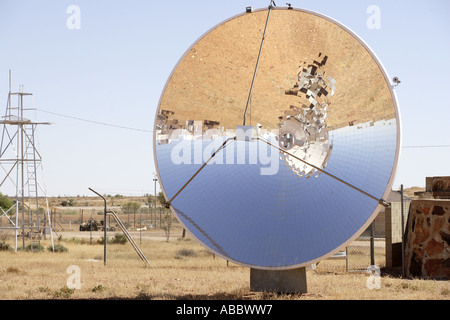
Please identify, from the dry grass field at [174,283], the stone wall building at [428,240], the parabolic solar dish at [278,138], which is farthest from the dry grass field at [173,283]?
the parabolic solar dish at [278,138]

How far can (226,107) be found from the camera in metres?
12.7

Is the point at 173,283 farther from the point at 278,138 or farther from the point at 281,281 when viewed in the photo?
the point at 278,138

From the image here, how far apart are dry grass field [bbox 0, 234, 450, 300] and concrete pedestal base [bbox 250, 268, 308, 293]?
0.15 m

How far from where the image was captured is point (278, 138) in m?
12.7

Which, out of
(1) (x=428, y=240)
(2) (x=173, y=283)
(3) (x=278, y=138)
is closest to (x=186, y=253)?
(2) (x=173, y=283)

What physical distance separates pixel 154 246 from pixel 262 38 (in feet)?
66.3

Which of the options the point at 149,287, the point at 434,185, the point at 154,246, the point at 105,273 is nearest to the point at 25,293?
the point at 149,287

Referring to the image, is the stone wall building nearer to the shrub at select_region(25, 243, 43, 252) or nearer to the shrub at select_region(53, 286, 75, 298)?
the shrub at select_region(53, 286, 75, 298)

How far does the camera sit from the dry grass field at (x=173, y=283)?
43.5 ft

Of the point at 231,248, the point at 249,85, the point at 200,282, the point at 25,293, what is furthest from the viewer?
the point at 200,282

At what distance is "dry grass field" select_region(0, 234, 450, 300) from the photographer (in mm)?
13258

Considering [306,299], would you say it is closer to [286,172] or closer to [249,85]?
[286,172]

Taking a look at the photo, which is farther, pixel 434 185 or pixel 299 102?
pixel 434 185

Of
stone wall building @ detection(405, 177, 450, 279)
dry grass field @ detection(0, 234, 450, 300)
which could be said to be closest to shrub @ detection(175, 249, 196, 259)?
dry grass field @ detection(0, 234, 450, 300)
